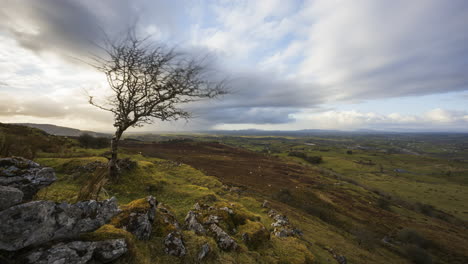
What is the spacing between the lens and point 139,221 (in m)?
5.94

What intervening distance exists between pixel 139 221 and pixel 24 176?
3.47 meters

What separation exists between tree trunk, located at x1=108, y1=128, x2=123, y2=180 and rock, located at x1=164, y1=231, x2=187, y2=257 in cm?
858

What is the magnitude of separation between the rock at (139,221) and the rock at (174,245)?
26.6 inches

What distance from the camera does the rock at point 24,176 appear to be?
4869 mm

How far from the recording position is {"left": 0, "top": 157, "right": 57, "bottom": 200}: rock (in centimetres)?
487

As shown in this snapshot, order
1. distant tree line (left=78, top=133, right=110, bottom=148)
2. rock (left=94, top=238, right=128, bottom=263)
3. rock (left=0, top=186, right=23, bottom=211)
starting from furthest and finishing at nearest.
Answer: distant tree line (left=78, top=133, right=110, bottom=148) → rock (left=94, top=238, right=128, bottom=263) → rock (left=0, top=186, right=23, bottom=211)

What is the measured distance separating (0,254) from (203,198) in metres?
10.7

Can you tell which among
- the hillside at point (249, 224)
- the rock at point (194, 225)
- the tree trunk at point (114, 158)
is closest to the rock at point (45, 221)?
the hillside at point (249, 224)

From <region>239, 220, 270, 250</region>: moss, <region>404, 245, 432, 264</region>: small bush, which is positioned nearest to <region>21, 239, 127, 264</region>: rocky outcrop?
<region>239, 220, 270, 250</region>: moss

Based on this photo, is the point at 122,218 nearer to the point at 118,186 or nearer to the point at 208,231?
the point at 208,231

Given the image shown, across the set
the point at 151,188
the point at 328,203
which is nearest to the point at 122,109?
the point at 151,188

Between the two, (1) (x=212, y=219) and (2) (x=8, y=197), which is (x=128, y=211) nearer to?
(2) (x=8, y=197)

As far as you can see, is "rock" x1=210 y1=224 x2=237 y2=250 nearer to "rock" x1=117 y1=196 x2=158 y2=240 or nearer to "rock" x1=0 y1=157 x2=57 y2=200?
"rock" x1=117 y1=196 x2=158 y2=240

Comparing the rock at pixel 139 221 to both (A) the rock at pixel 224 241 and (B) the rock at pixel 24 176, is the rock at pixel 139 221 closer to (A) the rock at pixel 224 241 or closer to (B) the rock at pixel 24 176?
(B) the rock at pixel 24 176
